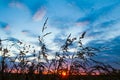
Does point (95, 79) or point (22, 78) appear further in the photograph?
point (95, 79)

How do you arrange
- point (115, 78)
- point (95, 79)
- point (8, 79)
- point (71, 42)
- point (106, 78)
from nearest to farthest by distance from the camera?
point (115, 78) → point (106, 78) → point (8, 79) → point (95, 79) → point (71, 42)

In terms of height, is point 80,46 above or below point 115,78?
above

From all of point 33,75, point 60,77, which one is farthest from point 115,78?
point 33,75

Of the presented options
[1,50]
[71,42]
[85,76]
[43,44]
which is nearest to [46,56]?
[43,44]

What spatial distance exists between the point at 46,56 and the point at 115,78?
2545 millimetres

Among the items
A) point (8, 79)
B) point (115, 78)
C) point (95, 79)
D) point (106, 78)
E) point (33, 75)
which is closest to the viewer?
point (115, 78)

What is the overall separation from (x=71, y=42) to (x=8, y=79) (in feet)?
6.08

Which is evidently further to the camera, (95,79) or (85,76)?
(95,79)

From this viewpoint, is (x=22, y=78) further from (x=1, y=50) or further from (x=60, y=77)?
(x=1, y=50)

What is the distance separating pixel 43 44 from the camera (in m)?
5.82

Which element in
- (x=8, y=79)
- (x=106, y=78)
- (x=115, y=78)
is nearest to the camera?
(x=115, y=78)

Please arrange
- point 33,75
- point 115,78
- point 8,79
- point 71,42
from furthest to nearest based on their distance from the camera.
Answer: point 71,42 < point 8,79 < point 33,75 < point 115,78

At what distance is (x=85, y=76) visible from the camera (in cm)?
450

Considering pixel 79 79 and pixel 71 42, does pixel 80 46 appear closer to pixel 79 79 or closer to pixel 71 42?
pixel 71 42
